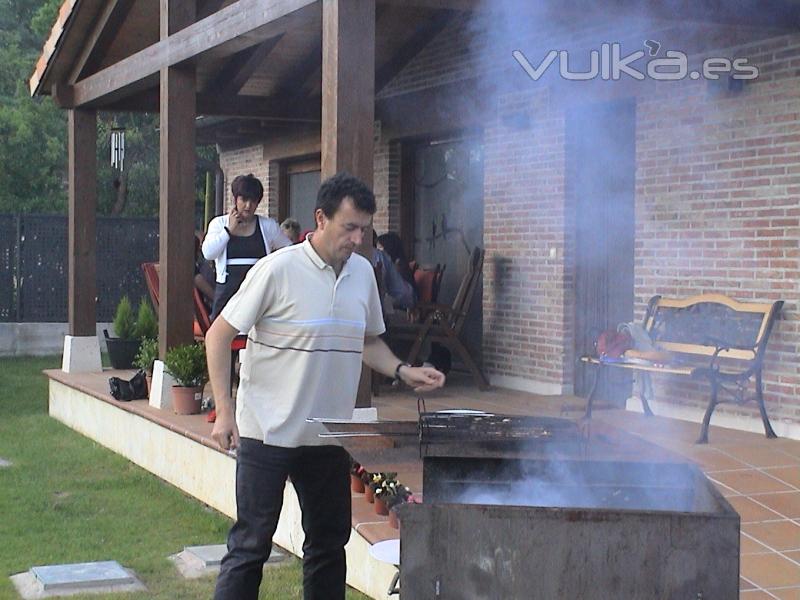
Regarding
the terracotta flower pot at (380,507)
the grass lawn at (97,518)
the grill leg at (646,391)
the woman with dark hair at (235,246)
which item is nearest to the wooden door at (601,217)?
the grill leg at (646,391)

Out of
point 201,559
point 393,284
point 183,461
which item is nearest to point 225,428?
point 201,559

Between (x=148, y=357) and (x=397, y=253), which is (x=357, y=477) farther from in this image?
(x=397, y=253)

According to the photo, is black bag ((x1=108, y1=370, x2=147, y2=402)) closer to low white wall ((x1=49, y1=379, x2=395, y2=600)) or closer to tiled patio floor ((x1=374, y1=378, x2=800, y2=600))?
low white wall ((x1=49, y1=379, x2=395, y2=600))

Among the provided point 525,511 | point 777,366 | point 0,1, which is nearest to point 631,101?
point 777,366

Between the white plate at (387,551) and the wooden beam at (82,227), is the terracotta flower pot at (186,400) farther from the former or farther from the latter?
the white plate at (387,551)

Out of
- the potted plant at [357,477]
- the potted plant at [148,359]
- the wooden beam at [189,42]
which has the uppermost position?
the wooden beam at [189,42]

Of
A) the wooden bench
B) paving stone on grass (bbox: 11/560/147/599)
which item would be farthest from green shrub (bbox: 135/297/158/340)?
paving stone on grass (bbox: 11/560/147/599)

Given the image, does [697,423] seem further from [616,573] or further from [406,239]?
[616,573]

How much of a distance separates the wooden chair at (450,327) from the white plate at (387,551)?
184 inches

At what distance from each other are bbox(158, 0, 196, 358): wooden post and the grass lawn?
1107mm

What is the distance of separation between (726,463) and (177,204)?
4.20 meters

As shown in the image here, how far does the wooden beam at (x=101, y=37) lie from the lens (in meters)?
10.1

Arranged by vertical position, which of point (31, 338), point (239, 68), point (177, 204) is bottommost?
point (31, 338)

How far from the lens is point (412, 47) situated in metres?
10.8
